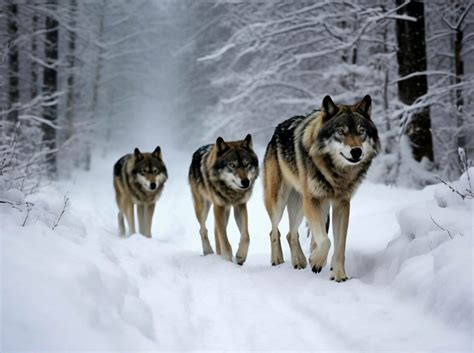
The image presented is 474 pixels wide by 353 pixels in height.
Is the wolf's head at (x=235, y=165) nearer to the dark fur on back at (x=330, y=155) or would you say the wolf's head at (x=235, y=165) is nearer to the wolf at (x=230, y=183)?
the wolf at (x=230, y=183)

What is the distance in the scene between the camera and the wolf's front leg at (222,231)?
6.27 m

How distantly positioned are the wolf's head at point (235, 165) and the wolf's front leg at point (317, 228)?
4.44 feet

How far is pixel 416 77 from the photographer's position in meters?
9.26

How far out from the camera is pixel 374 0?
493 inches

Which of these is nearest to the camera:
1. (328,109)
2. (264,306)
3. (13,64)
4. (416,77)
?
(264,306)

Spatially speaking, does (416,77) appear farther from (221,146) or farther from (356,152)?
(356,152)

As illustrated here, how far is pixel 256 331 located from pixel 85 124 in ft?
66.3

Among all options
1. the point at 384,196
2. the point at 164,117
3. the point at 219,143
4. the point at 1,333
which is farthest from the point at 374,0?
the point at 164,117

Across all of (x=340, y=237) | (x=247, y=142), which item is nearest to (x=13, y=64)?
(x=247, y=142)

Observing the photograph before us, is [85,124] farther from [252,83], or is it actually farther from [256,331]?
[256,331]

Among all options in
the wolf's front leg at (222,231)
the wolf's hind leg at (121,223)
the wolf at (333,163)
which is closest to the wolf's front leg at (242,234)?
the wolf's front leg at (222,231)

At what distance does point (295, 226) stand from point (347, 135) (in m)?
1.96

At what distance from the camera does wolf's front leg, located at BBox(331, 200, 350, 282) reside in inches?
178

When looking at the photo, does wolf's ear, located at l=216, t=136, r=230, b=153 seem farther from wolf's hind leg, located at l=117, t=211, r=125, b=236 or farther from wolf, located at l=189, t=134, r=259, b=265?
wolf's hind leg, located at l=117, t=211, r=125, b=236
